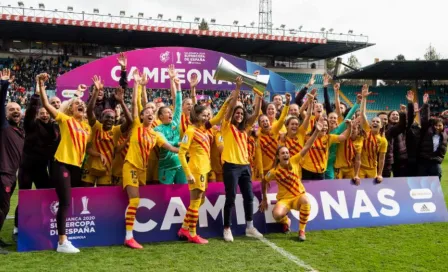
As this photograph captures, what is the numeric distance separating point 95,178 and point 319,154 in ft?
10.5

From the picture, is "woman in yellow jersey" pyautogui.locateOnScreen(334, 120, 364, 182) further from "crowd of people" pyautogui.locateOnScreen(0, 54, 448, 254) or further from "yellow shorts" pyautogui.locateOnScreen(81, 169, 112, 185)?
"yellow shorts" pyautogui.locateOnScreen(81, 169, 112, 185)

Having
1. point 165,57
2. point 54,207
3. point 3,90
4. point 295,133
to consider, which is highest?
point 165,57

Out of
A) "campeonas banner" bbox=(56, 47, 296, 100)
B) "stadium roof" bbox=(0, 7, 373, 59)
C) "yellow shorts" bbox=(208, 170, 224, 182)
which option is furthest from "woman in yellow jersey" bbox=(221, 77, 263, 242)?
"stadium roof" bbox=(0, 7, 373, 59)

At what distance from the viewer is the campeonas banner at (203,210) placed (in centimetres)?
504

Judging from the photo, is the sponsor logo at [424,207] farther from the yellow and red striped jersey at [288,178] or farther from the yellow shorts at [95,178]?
the yellow shorts at [95,178]

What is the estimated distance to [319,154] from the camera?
6.14 m

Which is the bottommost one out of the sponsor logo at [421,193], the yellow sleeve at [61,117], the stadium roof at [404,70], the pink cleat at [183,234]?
the pink cleat at [183,234]

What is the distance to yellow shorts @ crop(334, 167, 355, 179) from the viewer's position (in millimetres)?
6605

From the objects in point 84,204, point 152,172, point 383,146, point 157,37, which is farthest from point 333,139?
point 157,37

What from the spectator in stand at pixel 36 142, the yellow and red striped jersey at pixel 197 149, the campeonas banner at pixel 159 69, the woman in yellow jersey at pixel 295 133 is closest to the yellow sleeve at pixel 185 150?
the yellow and red striped jersey at pixel 197 149

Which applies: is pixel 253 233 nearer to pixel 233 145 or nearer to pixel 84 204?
pixel 233 145

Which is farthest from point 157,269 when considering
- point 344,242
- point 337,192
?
point 337,192

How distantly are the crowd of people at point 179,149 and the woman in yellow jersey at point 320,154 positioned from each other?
0.05ft

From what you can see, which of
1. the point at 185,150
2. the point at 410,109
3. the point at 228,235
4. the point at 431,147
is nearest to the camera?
the point at 185,150
